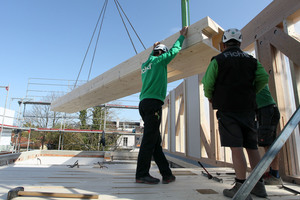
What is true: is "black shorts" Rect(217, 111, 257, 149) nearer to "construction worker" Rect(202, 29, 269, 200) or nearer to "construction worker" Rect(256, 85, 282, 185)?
"construction worker" Rect(202, 29, 269, 200)

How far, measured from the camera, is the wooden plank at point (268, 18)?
7.27 feet

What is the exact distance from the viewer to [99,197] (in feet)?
4.49

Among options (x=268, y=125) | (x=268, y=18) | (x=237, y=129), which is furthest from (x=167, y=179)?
(x=268, y=18)

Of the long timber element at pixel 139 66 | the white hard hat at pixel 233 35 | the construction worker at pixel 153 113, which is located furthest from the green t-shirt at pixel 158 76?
the white hard hat at pixel 233 35

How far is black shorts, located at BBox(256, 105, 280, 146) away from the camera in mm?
1947

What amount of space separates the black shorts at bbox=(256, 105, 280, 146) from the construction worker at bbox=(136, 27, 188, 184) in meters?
1.02

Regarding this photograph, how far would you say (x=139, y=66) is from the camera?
2.68 m

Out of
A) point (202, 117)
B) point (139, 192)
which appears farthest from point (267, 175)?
point (202, 117)

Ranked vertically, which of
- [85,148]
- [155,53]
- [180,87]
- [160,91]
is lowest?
[85,148]

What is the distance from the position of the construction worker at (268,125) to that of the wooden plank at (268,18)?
3.33 ft

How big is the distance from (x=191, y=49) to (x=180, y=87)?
13.5 ft

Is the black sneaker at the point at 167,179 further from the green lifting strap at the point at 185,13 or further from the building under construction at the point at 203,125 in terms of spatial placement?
the green lifting strap at the point at 185,13

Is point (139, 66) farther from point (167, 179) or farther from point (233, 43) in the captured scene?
point (167, 179)

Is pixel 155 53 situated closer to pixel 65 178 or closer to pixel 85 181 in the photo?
pixel 85 181
